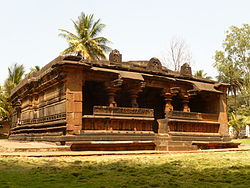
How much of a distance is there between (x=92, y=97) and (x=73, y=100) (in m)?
4.13

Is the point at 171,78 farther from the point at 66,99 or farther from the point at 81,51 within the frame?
the point at 81,51

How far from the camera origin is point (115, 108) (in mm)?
13789

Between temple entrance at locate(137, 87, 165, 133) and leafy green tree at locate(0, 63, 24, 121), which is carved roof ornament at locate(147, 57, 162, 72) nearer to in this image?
temple entrance at locate(137, 87, 165, 133)

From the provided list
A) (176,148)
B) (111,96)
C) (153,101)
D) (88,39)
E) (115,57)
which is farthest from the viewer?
(88,39)

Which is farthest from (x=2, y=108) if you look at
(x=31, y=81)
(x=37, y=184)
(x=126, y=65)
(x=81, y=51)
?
(x=37, y=184)

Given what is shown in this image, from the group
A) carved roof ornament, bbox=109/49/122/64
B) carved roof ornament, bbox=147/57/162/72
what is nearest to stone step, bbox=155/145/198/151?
carved roof ornament, bbox=147/57/162/72

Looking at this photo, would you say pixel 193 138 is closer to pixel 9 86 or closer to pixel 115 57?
pixel 115 57

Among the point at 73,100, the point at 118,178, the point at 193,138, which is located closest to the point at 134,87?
the point at 73,100

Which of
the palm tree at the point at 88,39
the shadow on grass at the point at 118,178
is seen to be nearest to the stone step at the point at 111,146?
the shadow on grass at the point at 118,178

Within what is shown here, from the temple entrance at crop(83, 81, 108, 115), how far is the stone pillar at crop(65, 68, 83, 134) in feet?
10.1

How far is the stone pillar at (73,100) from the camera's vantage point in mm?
12586

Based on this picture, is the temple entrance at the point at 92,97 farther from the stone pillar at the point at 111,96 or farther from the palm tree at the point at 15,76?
the palm tree at the point at 15,76

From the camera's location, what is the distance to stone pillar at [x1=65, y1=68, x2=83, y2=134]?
12.6 m

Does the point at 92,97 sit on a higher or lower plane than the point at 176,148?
higher
